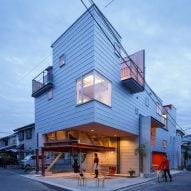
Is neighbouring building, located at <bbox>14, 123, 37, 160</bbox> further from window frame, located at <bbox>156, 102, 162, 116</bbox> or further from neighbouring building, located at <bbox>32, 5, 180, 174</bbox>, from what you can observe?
window frame, located at <bbox>156, 102, 162, 116</bbox>

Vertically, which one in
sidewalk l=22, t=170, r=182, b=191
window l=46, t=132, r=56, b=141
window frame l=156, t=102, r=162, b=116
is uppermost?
window frame l=156, t=102, r=162, b=116

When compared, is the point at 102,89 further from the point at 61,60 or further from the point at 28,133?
the point at 28,133

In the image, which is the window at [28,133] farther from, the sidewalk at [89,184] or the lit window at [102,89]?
the lit window at [102,89]

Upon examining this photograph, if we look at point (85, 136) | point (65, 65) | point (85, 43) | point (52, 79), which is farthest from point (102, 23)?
point (85, 136)

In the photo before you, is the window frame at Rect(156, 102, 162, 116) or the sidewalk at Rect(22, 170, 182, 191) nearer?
the sidewalk at Rect(22, 170, 182, 191)

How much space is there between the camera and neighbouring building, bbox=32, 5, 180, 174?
20.5 metres

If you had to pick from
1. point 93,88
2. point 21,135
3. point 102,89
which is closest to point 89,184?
point 93,88

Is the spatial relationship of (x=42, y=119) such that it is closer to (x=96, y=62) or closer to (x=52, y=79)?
(x=52, y=79)

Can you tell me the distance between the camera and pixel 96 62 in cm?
2014

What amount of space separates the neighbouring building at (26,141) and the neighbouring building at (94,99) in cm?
1517

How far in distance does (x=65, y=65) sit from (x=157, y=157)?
59.4ft

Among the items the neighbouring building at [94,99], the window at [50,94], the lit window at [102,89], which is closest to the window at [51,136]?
the neighbouring building at [94,99]

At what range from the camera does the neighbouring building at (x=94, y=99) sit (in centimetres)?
2048

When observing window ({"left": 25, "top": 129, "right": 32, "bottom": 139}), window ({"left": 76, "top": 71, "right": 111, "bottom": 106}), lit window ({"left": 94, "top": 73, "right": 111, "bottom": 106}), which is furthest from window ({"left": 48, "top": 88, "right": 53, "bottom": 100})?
window ({"left": 25, "top": 129, "right": 32, "bottom": 139})
